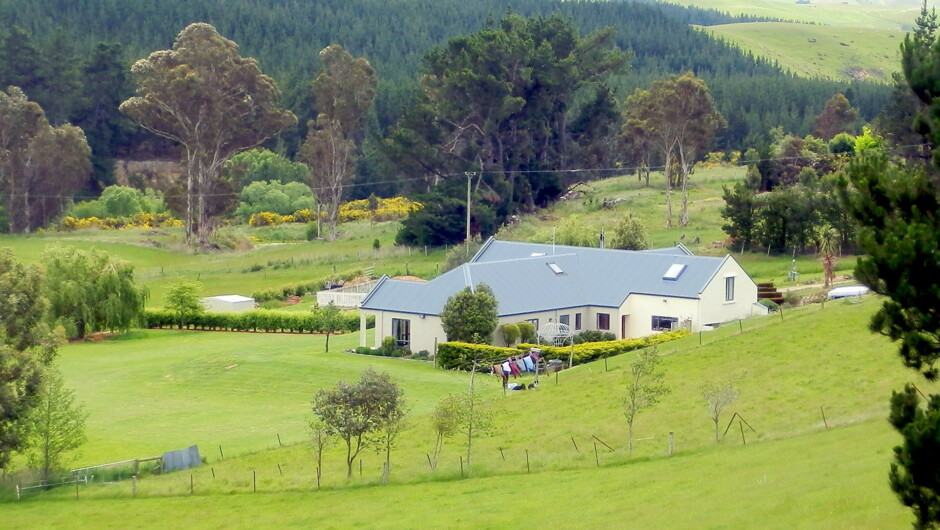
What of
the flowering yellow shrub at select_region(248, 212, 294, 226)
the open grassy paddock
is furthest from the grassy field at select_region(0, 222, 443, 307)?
the open grassy paddock

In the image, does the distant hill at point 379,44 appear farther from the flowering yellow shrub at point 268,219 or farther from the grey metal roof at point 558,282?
the grey metal roof at point 558,282

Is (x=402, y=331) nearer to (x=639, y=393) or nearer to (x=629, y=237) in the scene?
(x=639, y=393)

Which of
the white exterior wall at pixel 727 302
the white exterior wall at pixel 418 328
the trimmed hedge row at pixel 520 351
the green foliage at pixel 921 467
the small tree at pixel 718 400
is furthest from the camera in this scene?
the white exterior wall at pixel 727 302

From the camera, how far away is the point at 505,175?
90562 mm

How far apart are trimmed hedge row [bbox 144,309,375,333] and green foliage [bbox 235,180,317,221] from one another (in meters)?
46.0

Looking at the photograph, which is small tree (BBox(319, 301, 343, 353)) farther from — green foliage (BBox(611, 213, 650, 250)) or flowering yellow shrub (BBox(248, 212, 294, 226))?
flowering yellow shrub (BBox(248, 212, 294, 226))

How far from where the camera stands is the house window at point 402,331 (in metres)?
52.2

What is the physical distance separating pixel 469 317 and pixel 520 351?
2392mm

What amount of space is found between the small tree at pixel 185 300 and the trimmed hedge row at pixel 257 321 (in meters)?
0.17

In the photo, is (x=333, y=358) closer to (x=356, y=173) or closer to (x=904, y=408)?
(x=904, y=408)

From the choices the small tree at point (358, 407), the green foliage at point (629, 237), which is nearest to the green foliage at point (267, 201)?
the green foliage at point (629, 237)

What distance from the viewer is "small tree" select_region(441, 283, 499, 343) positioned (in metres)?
49.4

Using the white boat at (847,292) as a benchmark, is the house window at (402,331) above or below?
below

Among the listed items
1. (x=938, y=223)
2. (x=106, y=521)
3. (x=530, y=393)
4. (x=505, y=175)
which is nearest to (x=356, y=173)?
(x=505, y=175)
